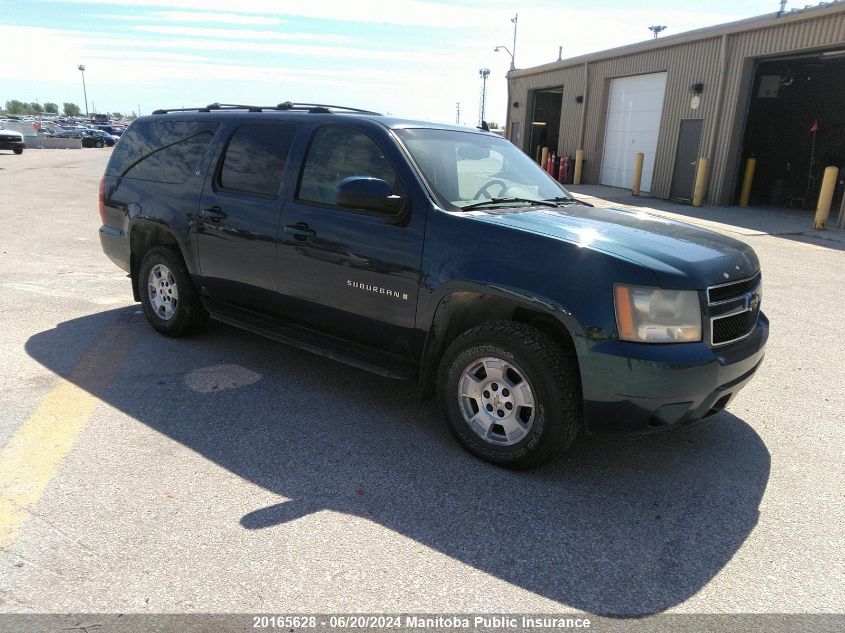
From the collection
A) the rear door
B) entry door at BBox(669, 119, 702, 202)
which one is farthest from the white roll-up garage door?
the rear door

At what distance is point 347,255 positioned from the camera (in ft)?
12.7

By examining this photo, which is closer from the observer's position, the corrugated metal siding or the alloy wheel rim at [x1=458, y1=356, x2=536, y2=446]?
the alloy wheel rim at [x1=458, y1=356, x2=536, y2=446]

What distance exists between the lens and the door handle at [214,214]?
15.2 feet

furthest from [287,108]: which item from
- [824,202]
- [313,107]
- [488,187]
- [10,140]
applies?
[10,140]

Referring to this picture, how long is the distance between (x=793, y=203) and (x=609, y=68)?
24.2 ft

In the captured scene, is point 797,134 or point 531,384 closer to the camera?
point 531,384

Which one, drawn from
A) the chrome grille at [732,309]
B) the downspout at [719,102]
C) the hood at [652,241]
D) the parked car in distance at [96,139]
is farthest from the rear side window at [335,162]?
the parked car in distance at [96,139]

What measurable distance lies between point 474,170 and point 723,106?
15394mm

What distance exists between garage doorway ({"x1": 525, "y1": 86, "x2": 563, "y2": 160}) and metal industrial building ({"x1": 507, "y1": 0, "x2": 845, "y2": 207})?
4.47m

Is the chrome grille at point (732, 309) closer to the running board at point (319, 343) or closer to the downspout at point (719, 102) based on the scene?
the running board at point (319, 343)

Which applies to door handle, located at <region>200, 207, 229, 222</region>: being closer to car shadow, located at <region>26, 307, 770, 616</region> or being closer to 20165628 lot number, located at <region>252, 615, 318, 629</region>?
car shadow, located at <region>26, 307, 770, 616</region>

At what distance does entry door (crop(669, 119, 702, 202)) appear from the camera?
1777 centimetres

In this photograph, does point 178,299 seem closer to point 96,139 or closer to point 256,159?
point 256,159

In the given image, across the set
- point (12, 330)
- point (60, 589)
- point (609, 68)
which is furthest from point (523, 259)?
point (609, 68)
